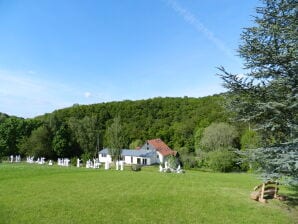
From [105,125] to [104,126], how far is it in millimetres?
315

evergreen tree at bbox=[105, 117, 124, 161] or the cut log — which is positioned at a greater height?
evergreen tree at bbox=[105, 117, 124, 161]

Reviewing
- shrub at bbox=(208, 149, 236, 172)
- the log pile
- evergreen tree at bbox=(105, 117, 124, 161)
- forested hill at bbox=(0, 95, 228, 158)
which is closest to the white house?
forested hill at bbox=(0, 95, 228, 158)

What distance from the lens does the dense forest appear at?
5200cm

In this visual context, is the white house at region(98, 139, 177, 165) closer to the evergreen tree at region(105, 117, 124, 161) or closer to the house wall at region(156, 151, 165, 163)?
the house wall at region(156, 151, 165, 163)

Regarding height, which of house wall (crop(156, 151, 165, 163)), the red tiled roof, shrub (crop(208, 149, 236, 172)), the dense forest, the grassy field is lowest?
the grassy field

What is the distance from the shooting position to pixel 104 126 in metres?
65.2

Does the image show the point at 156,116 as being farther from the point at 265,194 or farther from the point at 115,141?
the point at 265,194

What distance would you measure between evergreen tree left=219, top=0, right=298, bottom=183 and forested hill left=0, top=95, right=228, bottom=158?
3567 cm

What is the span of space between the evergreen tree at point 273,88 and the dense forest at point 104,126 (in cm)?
3663

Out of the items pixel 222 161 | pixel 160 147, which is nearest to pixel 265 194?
pixel 222 161

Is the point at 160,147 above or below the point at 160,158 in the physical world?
above

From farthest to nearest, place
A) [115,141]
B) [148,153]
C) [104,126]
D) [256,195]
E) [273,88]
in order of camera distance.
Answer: [104,126] → [148,153] → [115,141] → [256,195] → [273,88]

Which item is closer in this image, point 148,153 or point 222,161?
point 222,161

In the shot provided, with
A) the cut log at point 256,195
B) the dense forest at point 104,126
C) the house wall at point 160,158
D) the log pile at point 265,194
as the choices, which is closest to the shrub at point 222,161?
the dense forest at point 104,126
